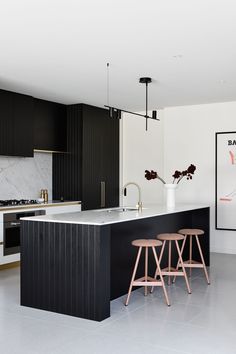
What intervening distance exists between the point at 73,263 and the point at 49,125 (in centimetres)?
385

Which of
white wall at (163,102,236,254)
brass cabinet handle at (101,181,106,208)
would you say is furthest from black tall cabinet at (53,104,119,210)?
white wall at (163,102,236,254)

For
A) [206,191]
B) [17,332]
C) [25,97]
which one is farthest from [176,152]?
[17,332]

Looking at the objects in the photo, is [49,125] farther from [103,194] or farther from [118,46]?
[118,46]

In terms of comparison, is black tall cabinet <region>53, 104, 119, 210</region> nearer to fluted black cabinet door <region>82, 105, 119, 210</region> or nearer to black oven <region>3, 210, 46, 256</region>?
fluted black cabinet door <region>82, 105, 119, 210</region>

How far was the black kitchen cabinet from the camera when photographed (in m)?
6.23

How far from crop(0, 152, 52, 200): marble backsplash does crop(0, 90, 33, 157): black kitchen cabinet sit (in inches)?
16.7

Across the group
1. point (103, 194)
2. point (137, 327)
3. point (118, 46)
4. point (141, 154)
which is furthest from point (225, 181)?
point (137, 327)

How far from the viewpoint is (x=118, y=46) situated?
4234 mm

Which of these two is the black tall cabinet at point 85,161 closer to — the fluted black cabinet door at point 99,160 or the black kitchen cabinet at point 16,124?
the fluted black cabinet door at point 99,160

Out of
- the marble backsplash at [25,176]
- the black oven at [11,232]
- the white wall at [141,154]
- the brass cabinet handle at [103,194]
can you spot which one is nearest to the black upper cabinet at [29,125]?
the marble backsplash at [25,176]

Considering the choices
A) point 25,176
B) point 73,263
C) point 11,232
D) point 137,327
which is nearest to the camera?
point 137,327

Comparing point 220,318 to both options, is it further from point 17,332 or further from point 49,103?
point 49,103

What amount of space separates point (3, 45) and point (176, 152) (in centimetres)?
427

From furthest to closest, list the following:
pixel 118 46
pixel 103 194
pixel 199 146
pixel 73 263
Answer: pixel 103 194, pixel 199 146, pixel 118 46, pixel 73 263
